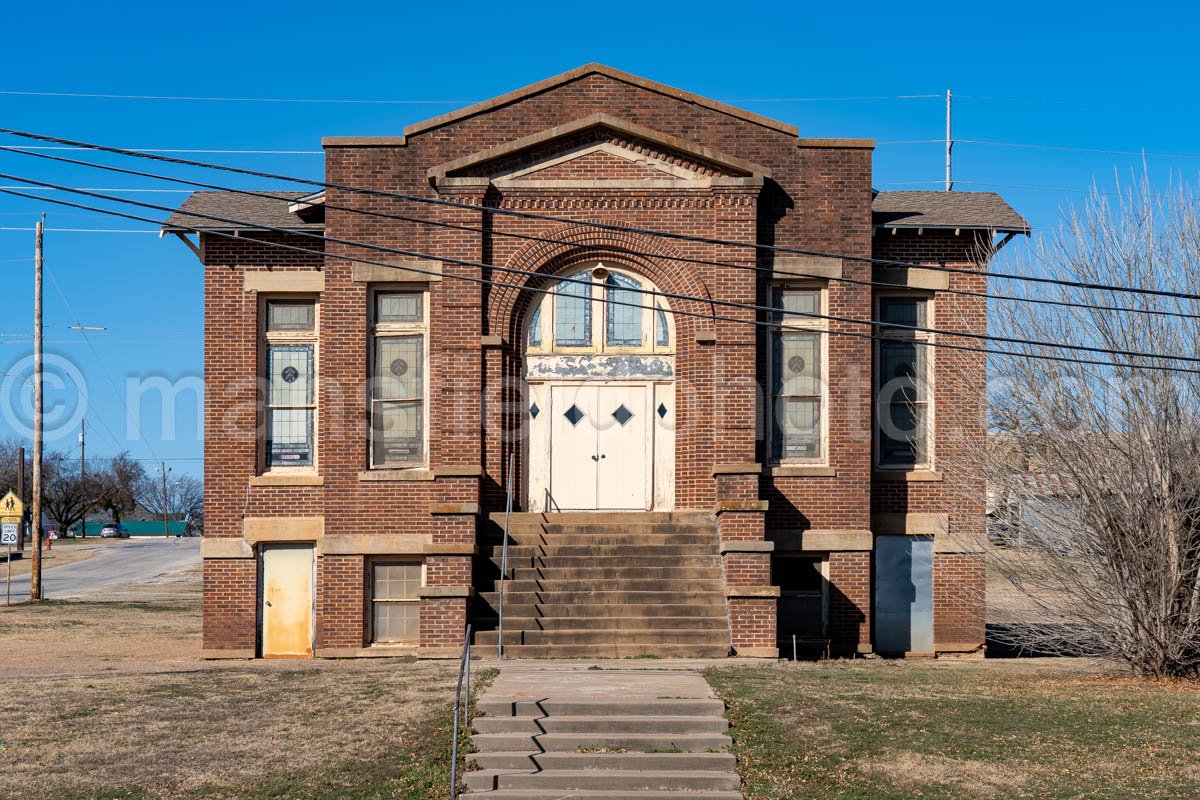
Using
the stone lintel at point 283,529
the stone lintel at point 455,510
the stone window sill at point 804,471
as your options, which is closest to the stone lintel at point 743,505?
the stone window sill at point 804,471

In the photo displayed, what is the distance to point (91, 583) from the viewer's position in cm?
4731

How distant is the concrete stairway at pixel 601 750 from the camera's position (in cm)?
1306

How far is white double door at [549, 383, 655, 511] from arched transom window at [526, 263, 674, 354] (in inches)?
25.9

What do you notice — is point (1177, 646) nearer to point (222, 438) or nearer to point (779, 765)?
point (779, 765)

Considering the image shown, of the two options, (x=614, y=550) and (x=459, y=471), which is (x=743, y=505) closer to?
(x=614, y=550)

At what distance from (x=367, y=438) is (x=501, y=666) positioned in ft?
17.5

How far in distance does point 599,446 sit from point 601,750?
8430 mm

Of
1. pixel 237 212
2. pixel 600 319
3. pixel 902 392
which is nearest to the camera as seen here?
pixel 600 319

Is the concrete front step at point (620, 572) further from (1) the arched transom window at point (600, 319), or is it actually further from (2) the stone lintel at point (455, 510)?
(1) the arched transom window at point (600, 319)

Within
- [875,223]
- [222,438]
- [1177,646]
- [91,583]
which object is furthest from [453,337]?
[91,583]

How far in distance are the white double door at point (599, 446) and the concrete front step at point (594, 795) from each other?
28.8 feet

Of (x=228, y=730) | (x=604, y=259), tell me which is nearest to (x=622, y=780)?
(x=228, y=730)

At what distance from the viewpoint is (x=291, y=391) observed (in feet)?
72.8

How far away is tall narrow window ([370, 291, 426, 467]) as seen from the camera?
21641 millimetres
